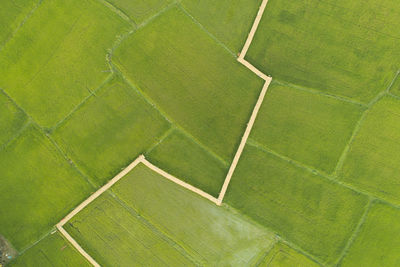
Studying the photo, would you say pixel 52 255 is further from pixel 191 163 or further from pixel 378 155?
pixel 378 155

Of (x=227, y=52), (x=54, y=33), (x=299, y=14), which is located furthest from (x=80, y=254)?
(x=299, y=14)

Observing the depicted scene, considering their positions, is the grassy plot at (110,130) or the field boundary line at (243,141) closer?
the field boundary line at (243,141)

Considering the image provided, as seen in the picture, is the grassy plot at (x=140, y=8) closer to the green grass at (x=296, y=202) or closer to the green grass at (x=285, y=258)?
the green grass at (x=296, y=202)

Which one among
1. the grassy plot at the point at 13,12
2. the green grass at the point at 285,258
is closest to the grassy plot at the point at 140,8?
the grassy plot at the point at 13,12

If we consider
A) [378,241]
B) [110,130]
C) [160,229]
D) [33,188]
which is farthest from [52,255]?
[378,241]

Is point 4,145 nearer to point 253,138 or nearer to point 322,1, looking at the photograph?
point 253,138

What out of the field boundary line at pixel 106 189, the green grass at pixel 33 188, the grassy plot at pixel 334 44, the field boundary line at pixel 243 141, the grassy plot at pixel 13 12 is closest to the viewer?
the grassy plot at pixel 334 44
